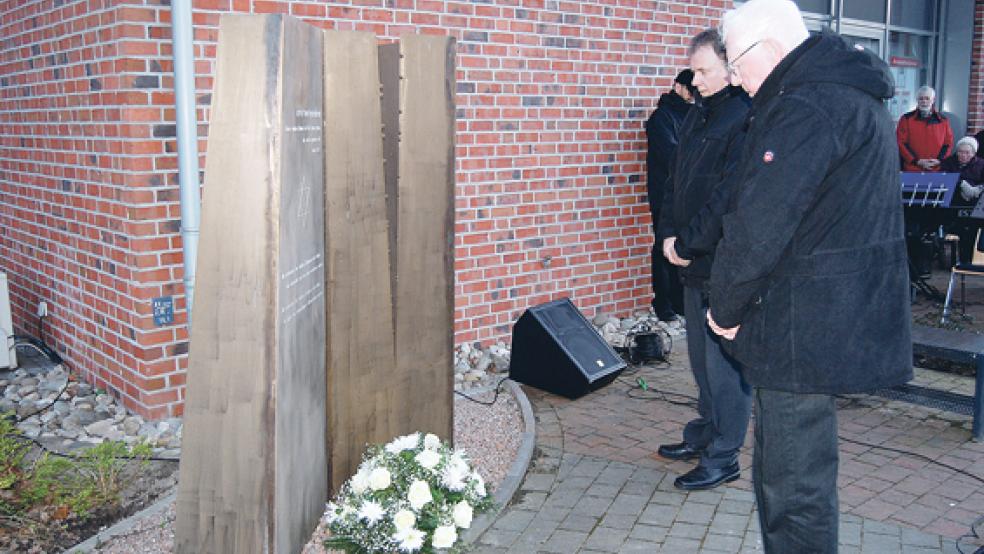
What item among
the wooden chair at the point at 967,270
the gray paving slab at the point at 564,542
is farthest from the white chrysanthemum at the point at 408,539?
the wooden chair at the point at 967,270

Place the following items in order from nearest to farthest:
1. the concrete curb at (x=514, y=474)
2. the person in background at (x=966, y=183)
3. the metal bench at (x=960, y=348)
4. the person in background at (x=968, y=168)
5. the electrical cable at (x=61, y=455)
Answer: the concrete curb at (x=514, y=474)
the electrical cable at (x=61, y=455)
the metal bench at (x=960, y=348)
the person in background at (x=966, y=183)
the person in background at (x=968, y=168)

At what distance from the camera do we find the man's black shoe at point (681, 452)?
185 inches

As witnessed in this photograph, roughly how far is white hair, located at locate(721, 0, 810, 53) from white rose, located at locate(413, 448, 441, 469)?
182 cm

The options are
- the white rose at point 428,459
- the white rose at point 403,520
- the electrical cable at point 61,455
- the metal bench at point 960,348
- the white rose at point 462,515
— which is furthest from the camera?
the metal bench at point 960,348

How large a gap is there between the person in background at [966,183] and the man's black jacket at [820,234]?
22.9ft

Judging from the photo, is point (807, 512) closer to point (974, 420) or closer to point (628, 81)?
point (974, 420)

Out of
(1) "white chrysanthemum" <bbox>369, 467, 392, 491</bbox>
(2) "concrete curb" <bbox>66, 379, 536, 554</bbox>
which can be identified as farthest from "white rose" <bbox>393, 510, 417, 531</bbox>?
(2) "concrete curb" <bbox>66, 379, 536, 554</bbox>

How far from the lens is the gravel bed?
3.71 meters

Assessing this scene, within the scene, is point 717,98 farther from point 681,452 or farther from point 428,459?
point 428,459

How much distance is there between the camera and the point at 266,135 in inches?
116

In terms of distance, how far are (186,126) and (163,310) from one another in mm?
1039

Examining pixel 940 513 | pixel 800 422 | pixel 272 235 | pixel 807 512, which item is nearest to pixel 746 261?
pixel 800 422

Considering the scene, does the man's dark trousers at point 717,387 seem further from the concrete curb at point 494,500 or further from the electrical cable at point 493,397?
the electrical cable at point 493,397

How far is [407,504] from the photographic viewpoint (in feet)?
Answer: 10.5
